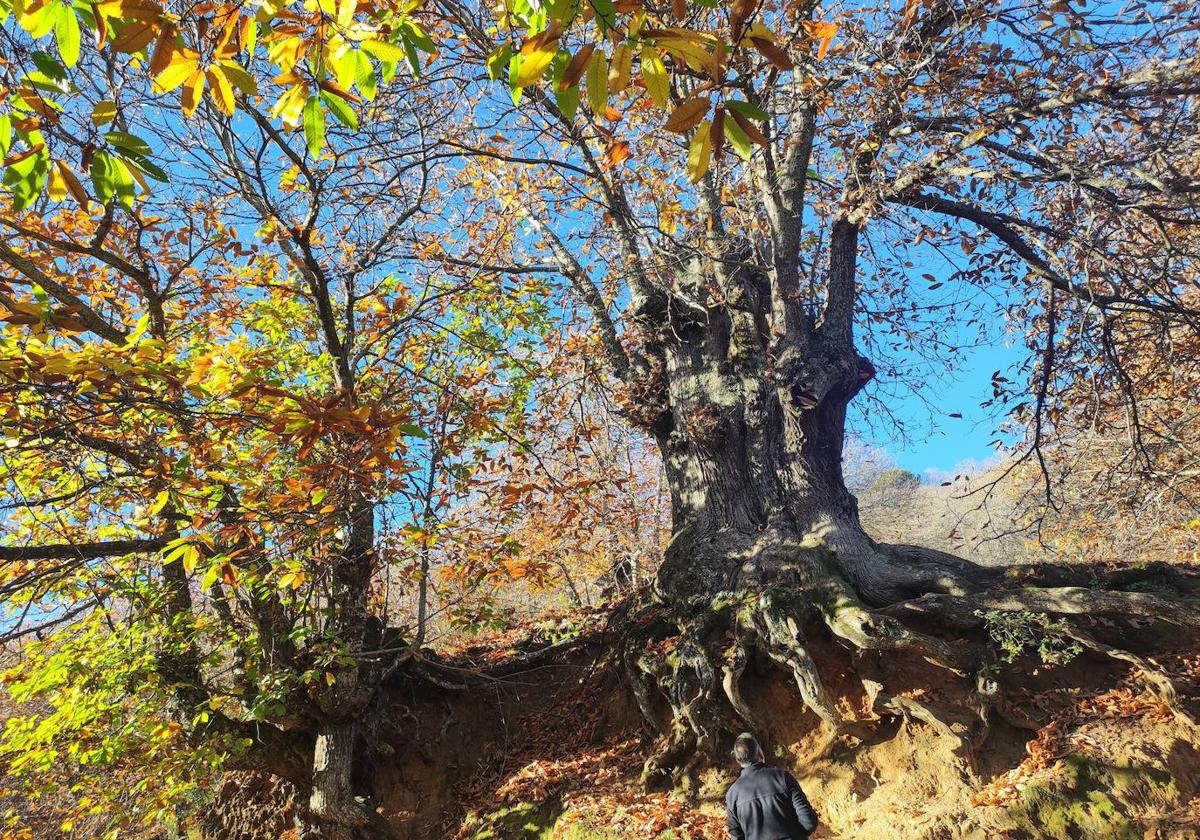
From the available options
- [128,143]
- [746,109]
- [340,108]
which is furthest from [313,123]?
[746,109]

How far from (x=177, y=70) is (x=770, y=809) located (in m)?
4.77

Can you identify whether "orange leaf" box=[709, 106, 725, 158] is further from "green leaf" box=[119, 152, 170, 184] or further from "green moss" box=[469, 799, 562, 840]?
"green moss" box=[469, 799, 562, 840]

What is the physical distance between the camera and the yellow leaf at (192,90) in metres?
1.76

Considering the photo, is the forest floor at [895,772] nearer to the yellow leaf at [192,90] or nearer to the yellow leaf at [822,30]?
the yellow leaf at [822,30]

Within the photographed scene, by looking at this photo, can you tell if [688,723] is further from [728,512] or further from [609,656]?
[728,512]

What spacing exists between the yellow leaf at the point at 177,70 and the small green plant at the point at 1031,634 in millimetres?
6033

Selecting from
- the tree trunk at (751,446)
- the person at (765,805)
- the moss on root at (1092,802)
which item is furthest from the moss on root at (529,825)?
the moss on root at (1092,802)

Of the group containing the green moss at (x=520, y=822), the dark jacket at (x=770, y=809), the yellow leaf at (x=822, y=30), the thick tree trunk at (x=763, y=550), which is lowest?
the green moss at (x=520, y=822)


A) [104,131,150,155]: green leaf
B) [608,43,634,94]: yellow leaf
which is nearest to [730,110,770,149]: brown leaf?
[608,43,634,94]: yellow leaf

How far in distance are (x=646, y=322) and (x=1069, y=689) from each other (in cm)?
557

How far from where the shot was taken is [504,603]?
19938mm

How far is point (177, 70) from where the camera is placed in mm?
1698

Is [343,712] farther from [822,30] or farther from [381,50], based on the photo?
[822,30]

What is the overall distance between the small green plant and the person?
2143mm
